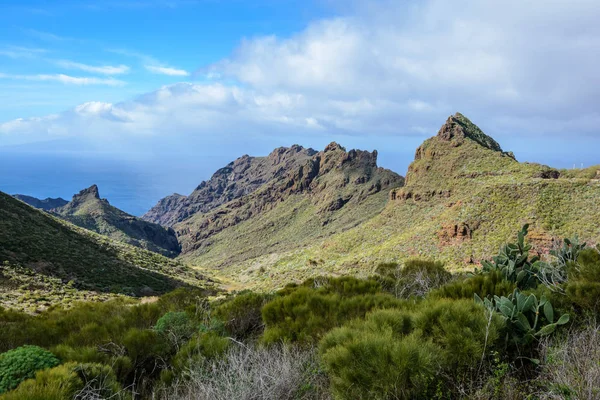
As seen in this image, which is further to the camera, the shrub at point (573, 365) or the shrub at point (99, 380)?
the shrub at point (99, 380)

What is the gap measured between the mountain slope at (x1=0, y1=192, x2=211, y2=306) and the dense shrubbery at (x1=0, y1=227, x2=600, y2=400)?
Result: 22.4m

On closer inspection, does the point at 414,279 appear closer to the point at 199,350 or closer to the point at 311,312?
the point at 311,312

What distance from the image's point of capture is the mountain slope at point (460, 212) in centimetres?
3609

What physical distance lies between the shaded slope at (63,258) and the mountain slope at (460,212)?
16.7m

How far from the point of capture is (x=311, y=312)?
23.9 ft

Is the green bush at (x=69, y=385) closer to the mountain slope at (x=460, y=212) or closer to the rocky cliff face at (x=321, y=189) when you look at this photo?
the mountain slope at (x=460, y=212)

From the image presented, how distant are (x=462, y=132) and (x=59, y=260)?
68248mm

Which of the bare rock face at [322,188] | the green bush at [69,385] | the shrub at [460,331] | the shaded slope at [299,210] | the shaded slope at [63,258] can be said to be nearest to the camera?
the green bush at [69,385]

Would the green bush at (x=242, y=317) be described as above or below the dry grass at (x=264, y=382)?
below

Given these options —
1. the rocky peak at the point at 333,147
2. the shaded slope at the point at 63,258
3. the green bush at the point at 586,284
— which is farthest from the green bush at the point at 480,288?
the rocky peak at the point at 333,147

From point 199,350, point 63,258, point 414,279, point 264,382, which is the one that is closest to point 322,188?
point 63,258

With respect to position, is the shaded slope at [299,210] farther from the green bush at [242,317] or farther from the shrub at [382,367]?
the shrub at [382,367]

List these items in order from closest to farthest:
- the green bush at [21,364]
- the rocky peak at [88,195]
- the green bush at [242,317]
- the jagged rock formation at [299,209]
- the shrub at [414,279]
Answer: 1. the green bush at [21,364]
2. the green bush at [242,317]
3. the shrub at [414,279]
4. the jagged rock formation at [299,209]
5. the rocky peak at [88,195]

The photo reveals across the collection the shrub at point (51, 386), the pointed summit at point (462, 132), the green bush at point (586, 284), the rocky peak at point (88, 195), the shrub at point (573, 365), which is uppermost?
the pointed summit at point (462, 132)
